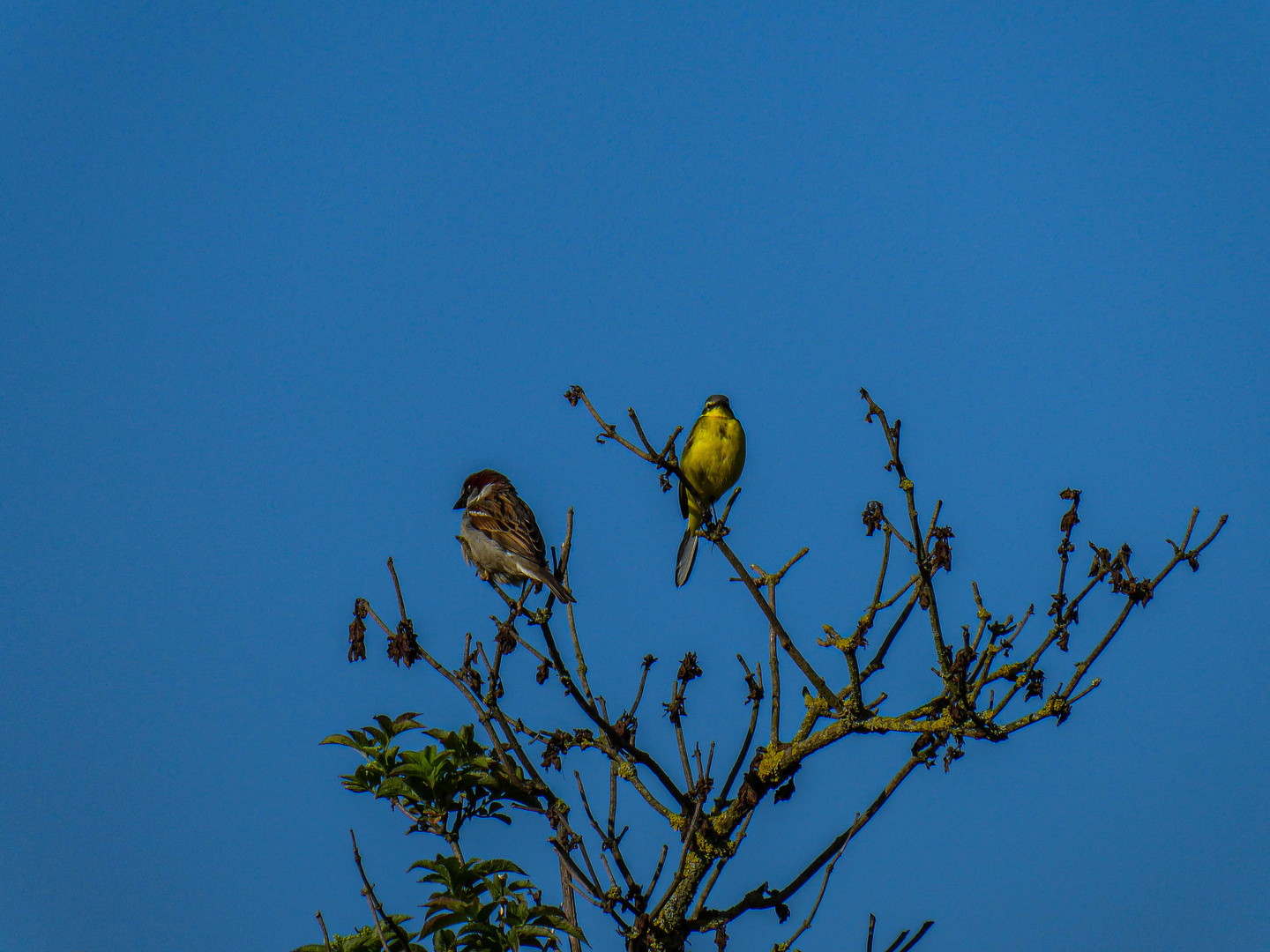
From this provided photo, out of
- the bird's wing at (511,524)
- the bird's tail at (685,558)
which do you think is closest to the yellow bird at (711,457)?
the bird's tail at (685,558)

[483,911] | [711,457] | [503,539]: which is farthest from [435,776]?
[711,457]

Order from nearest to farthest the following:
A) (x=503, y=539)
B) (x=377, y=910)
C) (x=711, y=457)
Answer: (x=377, y=910), (x=503, y=539), (x=711, y=457)

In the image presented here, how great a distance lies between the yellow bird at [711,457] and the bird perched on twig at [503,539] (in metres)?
1.66

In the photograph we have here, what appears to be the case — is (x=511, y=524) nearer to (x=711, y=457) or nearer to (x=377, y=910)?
(x=711, y=457)

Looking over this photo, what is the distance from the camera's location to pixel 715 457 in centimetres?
982

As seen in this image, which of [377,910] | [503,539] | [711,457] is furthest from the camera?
[711,457]

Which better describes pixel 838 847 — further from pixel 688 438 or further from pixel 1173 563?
pixel 688 438

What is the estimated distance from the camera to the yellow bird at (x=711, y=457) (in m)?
9.84

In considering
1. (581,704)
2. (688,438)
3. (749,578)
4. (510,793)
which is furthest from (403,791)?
(688,438)

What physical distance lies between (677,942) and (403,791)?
4.05ft

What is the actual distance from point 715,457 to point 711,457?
1.5 inches

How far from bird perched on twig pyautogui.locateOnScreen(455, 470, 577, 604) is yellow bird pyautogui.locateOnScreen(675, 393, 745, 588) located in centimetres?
166

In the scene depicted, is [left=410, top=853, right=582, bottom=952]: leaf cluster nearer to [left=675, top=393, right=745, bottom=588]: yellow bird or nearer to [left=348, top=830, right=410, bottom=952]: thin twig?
[left=348, top=830, right=410, bottom=952]: thin twig

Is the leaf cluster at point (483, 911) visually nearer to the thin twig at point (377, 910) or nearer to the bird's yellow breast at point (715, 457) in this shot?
the thin twig at point (377, 910)
